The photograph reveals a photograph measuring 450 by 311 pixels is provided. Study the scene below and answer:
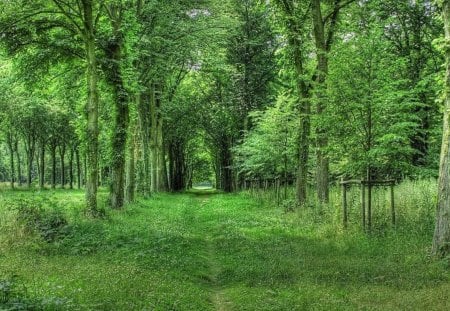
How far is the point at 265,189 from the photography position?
33.0 metres

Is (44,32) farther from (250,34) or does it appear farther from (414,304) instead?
(250,34)

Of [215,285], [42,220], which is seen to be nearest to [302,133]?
[42,220]

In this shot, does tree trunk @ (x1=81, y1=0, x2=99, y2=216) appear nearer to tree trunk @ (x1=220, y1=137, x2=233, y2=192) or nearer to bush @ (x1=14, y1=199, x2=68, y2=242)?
bush @ (x1=14, y1=199, x2=68, y2=242)

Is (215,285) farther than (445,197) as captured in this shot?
No

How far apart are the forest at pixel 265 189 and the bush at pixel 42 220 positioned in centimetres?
6

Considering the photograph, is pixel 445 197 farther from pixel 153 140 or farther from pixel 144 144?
pixel 153 140

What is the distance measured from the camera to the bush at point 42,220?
13514 mm

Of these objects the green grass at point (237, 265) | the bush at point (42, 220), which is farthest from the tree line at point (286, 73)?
the bush at point (42, 220)

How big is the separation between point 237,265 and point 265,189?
2156cm

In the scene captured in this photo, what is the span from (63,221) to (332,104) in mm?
9446

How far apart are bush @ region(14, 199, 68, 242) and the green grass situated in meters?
0.34

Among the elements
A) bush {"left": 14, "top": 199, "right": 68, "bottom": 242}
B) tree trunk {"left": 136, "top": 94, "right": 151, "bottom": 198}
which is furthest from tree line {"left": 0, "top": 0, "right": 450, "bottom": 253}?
bush {"left": 14, "top": 199, "right": 68, "bottom": 242}

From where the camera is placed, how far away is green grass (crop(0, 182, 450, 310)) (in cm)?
797

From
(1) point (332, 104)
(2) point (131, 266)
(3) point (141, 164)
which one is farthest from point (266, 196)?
(2) point (131, 266)
